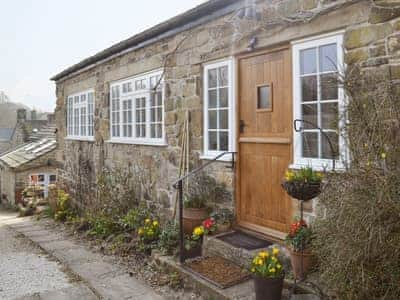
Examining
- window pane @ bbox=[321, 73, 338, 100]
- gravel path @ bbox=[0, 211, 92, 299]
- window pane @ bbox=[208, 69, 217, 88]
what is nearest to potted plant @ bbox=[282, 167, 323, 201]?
window pane @ bbox=[321, 73, 338, 100]

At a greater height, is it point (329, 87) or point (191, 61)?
point (191, 61)

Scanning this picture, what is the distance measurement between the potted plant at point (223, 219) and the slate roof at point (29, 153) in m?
16.4

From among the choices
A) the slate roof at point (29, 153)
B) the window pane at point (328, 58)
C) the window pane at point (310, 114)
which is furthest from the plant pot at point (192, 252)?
the slate roof at point (29, 153)

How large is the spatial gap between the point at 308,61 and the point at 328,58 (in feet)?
0.94

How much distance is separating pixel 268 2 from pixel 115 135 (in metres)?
5.52

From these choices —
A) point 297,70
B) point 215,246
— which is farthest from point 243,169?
point 297,70

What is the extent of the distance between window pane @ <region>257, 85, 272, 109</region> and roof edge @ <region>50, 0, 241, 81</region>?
1327 millimetres

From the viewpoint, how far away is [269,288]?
380 centimetres

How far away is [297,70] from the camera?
4.76 m

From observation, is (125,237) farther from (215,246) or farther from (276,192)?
(276,192)

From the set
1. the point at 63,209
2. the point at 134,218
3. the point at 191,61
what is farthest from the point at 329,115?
the point at 63,209

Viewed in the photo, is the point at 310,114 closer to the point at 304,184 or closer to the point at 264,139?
the point at 264,139

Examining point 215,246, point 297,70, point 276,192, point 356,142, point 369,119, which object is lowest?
point 215,246

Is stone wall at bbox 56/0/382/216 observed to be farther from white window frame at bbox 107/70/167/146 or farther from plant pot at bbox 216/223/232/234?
plant pot at bbox 216/223/232/234
